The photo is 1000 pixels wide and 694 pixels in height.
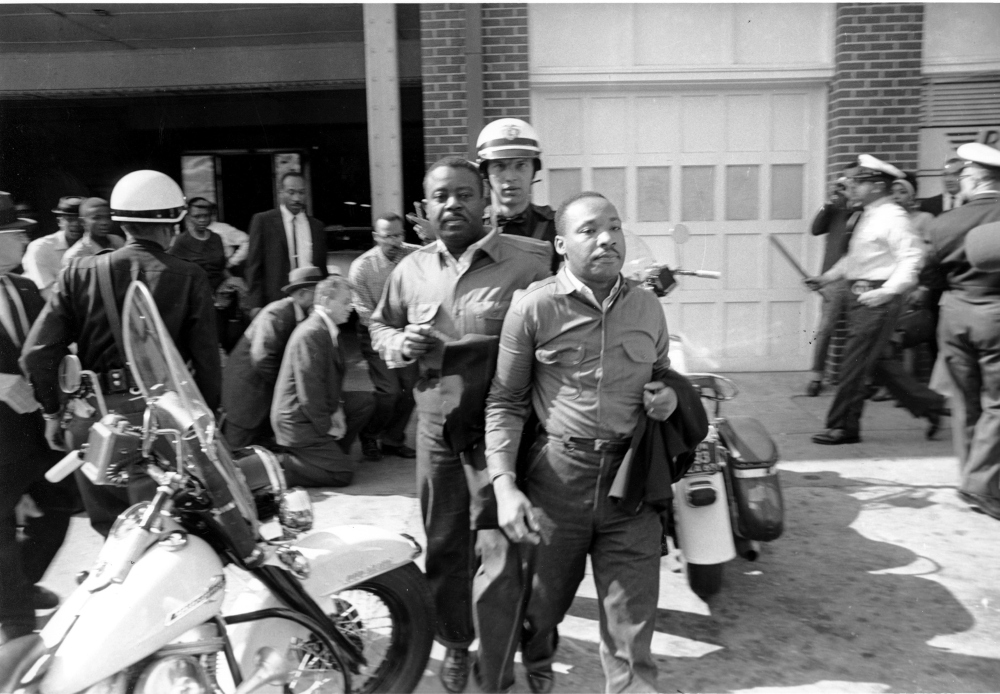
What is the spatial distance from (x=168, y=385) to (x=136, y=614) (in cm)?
64

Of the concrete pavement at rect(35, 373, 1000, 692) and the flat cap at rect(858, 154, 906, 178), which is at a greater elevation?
the flat cap at rect(858, 154, 906, 178)

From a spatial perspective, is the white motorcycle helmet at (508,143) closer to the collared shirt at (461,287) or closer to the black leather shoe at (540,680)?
the collared shirt at (461,287)

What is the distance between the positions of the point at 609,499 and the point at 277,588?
106 centimetres

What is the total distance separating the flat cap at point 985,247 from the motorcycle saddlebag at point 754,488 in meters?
1.61

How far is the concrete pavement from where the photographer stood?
3328 millimetres

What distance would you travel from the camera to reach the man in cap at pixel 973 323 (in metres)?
4.58

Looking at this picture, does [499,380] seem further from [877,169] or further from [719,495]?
[877,169]

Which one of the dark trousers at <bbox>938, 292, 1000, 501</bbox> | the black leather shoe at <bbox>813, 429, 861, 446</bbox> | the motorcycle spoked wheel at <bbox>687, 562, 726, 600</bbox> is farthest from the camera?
the black leather shoe at <bbox>813, 429, 861, 446</bbox>

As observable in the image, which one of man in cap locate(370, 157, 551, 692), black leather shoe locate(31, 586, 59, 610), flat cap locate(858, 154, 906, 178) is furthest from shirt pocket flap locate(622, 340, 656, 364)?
flat cap locate(858, 154, 906, 178)

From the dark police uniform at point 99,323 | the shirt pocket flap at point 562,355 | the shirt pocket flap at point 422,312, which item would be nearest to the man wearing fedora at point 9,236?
the dark police uniform at point 99,323

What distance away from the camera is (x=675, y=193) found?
7605mm

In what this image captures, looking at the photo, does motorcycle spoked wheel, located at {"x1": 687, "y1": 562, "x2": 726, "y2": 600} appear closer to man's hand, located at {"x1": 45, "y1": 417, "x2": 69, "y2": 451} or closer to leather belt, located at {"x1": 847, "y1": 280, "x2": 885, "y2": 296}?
man's hand, located at {"x1": 45, "y1": 417, "x2": 69, "y2": 451}

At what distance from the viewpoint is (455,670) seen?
10.7 ft

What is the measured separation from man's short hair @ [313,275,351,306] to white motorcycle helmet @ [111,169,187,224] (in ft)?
6.44
